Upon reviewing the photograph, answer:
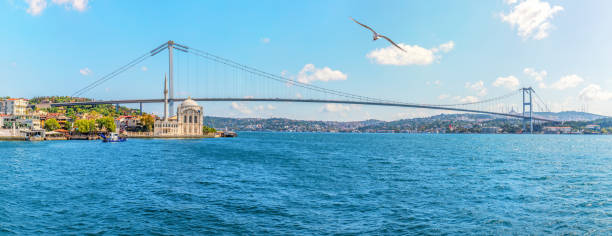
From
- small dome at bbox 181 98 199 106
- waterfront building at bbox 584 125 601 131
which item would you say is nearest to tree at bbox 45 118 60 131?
small dome at bbox 181 98 199 106

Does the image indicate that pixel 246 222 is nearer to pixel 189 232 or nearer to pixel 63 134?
pixel 189 232

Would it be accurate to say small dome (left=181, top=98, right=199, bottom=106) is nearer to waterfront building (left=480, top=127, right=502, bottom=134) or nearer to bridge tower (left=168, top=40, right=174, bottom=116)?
bridge tower (left=168, top=40, right=174, bottom=116)

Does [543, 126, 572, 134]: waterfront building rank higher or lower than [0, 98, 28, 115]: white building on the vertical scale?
lower

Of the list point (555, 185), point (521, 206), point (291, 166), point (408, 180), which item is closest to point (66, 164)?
point (291, 166)

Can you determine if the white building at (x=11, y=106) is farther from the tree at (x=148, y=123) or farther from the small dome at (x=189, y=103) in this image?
the small dome at (x=189, y=103)

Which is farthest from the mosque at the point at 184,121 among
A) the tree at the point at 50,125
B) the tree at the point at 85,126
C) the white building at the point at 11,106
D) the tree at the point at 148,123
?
the white building at the point at 11,106

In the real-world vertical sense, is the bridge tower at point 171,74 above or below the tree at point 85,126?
above

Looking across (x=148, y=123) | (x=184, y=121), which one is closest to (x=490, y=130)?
(x=184, y=121)

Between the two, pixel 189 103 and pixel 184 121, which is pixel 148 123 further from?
pixel 189 103
